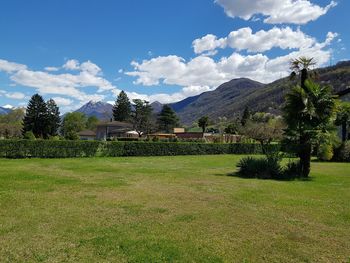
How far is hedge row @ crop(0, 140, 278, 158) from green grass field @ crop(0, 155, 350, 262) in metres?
15.3

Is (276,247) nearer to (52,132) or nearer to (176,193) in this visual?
(176,193)

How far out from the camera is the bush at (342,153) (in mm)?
28125

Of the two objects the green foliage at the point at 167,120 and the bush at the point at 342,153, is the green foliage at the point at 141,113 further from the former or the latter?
the bush at the point at 342,153

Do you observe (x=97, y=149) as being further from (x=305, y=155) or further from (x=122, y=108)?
(x=122, y=108)

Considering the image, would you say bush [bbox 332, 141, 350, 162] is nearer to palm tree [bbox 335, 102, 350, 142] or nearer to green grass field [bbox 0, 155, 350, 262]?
palm tree [bbox 335, 102, 350, 142]

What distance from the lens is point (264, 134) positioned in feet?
162

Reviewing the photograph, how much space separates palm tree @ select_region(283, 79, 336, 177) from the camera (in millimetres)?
16547

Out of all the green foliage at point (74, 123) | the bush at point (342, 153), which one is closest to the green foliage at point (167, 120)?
the green foliage at point (74, 123)

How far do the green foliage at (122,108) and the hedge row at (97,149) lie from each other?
64.1 m

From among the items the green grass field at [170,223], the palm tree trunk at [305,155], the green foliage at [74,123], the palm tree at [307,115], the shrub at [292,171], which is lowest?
the green grass field at [170,223]

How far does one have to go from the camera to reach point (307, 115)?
1695 cm

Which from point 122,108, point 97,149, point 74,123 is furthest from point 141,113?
point 97,149

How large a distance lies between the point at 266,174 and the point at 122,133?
228 ft

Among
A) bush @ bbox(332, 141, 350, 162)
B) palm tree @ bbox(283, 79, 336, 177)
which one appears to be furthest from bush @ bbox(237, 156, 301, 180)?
bush @ bbox(332, 141, 350, 162)
